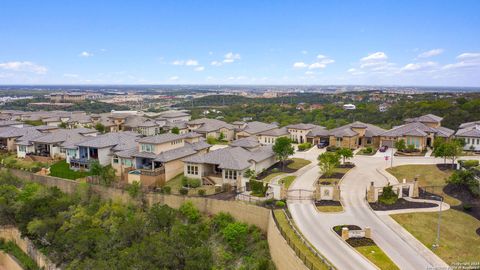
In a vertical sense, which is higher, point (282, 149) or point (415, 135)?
point (415, 135)

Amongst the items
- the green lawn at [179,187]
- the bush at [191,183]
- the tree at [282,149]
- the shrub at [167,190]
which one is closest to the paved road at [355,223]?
the tree at [282,149]

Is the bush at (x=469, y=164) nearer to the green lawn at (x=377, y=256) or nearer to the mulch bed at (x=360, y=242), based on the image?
the mulch bed at (x=360, y=242)

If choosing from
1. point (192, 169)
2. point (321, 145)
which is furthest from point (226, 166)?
point (321, 145)

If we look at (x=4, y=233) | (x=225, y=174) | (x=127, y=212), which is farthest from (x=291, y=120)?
(x=4, y=233)

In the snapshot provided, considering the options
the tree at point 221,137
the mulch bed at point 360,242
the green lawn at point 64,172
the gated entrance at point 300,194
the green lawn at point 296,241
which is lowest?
the green lawn at point 64,172

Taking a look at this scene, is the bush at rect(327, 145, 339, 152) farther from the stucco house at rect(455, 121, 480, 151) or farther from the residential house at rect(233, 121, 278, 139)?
the stucco house at rect(455, 121, 480, 151)

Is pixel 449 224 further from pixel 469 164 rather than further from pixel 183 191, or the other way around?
pixel 183 191
